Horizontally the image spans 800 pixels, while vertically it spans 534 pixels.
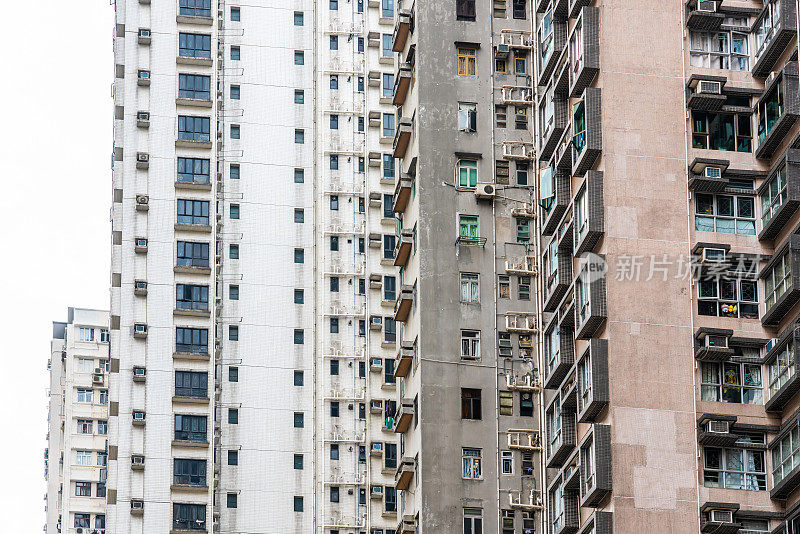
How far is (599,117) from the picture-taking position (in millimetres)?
49750

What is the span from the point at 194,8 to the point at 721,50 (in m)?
44.8

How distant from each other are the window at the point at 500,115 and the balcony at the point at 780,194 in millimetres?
20192

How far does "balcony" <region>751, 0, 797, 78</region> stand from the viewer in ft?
157

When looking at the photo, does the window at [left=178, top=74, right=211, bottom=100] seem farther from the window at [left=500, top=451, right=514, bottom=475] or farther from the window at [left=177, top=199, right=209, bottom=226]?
the window at [left=500, top=451, right=514, bottom=475]

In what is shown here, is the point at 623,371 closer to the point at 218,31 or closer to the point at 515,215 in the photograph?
the point at 515,215

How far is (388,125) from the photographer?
292ft

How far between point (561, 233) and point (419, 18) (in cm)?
1773

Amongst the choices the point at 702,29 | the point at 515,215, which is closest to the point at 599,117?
the point at 702,29

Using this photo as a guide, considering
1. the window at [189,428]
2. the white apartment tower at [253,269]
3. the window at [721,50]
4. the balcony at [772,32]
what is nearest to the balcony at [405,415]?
the white apartment tower at [253,269]

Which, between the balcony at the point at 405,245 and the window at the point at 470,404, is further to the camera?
the balcony at the point at 405,245

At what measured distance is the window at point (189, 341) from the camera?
277 ft

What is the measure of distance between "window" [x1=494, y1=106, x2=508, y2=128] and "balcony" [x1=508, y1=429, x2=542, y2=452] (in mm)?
12695

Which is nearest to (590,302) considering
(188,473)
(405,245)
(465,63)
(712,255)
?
(712,255)

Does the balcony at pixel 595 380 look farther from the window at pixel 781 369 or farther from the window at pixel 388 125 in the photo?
the window at pixel 388 125
